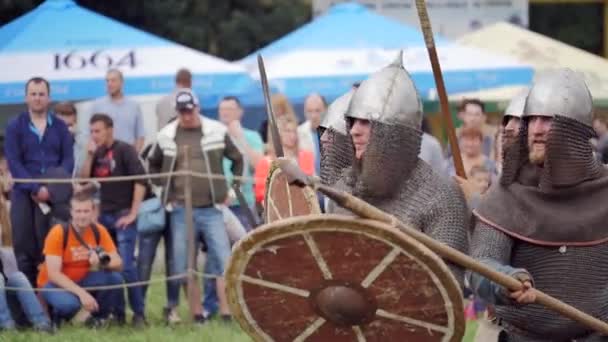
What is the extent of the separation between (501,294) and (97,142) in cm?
651

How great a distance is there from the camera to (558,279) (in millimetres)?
6988

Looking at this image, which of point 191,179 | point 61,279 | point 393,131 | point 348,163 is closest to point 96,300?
point 61,279

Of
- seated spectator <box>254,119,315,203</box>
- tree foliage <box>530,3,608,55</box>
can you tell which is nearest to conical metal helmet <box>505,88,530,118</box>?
seated spectator <box>254,119,315,203</box>

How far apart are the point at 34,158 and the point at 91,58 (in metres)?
3.36

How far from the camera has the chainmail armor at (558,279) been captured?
22.9 ft

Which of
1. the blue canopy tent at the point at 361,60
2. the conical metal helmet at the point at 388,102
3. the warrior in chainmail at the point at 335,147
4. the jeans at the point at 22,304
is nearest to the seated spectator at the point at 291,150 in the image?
the jeans at the point at 22,304

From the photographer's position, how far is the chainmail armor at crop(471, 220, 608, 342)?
6.97 m

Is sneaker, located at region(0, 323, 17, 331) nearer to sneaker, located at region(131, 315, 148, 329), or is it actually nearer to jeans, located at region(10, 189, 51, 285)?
jeans, located at region(10, 189, 51, 285)

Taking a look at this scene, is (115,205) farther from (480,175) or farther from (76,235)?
(480,175)

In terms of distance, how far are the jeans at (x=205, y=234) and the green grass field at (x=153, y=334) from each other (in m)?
0.49

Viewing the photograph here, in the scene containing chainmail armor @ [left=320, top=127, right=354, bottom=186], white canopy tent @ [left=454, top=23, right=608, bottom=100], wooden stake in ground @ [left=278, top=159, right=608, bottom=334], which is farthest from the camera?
white canopy tent @ [left=454, top=23, right=608, bottom=100]

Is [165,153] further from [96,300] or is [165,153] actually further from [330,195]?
[330,195]

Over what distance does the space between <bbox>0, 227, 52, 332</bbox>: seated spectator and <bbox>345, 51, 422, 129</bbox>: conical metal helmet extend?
17.2 feet

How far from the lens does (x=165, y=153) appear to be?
12.6 metres
